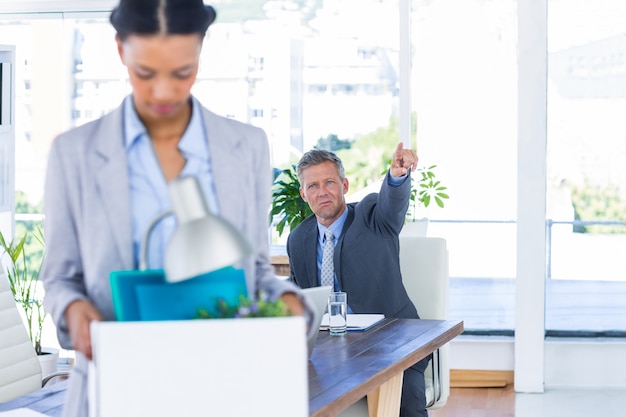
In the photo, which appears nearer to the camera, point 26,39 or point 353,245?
point 353,245

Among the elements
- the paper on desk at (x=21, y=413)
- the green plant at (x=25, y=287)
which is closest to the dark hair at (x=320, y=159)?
the green plant at (x=25, y=287)

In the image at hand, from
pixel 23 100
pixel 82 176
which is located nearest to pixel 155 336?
pixel 82 176

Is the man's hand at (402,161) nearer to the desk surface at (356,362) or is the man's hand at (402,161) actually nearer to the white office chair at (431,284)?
the white office chair at (431,284)

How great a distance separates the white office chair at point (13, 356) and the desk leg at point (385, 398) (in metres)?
1.21

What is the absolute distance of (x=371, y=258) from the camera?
3.60 meters

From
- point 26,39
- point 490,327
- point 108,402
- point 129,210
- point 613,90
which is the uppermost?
point 26,39

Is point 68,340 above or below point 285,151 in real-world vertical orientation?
below

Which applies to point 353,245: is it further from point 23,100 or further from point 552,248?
point 23,100

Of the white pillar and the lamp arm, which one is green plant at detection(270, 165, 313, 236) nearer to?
the white pillar

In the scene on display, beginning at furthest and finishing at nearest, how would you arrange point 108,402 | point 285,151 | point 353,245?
point 285,151 → point 353,245 → point 108,402

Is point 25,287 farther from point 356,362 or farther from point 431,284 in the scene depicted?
point 356,362

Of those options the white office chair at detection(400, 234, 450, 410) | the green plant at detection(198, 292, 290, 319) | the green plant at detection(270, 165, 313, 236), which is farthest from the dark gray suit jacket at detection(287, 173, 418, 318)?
the green plant at detection(198, 292, 290, 319)

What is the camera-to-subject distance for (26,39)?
6.15 meters

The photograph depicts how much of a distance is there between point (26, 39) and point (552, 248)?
11.2ft
